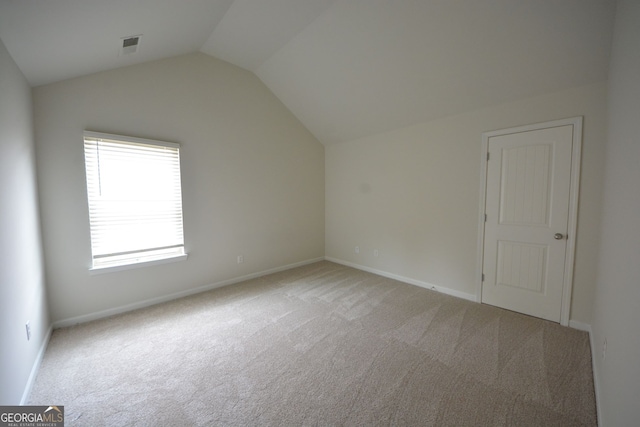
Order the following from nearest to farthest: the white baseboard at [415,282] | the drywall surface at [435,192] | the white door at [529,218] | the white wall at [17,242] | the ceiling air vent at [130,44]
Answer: the white wall at [17,242] → the ceiling air vent at [130,44] → the drywall surface at [435,192] → the white door at [529,218] → the white baseboard at [415,282]

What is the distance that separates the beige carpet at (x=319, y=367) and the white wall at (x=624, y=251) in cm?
44

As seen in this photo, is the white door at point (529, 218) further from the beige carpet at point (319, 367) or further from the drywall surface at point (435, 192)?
the beige carpet at point (319, 367)

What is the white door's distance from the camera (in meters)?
2.54

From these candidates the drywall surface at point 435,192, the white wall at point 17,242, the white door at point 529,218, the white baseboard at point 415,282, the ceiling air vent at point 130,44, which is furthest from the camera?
the white baseboard at point 415,282

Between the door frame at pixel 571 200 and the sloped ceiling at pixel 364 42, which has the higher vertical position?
the sloped ceiling at pixel 364 42

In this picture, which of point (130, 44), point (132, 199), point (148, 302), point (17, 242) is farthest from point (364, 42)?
point (148, 302)

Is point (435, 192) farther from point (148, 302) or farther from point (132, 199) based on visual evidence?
point (148, 302)

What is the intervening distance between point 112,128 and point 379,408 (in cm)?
371

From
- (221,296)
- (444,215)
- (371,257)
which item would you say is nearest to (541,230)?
(444,215)

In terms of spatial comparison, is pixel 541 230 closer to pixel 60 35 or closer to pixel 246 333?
pixel 246 333

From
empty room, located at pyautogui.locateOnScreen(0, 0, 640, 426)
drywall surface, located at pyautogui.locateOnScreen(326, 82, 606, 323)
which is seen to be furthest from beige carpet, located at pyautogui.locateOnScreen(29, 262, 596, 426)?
drywall surface, located at pyautogui.locateOnScreen(326, 82, 606, 323)

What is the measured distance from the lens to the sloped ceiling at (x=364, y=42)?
184cm

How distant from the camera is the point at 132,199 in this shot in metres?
2.87

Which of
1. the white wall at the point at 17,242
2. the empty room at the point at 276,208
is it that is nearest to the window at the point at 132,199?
the empty room at the point at 276,208
